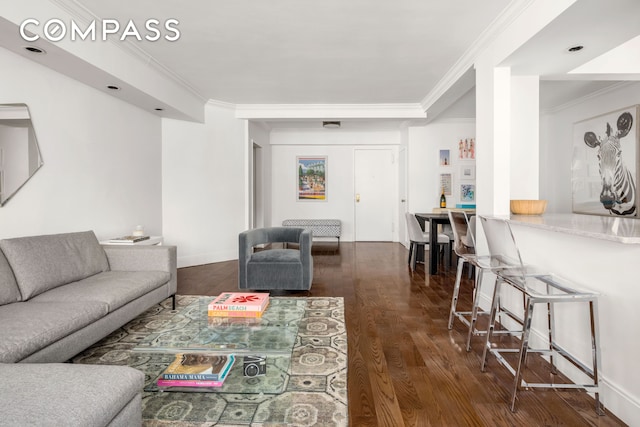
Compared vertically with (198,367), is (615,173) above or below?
above

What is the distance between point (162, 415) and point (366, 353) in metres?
1.32

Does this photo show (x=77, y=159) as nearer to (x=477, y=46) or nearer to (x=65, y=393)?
(x=65, y=393)

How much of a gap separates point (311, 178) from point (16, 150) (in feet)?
19.0

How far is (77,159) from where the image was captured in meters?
3.61

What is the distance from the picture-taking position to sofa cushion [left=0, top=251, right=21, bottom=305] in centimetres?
228

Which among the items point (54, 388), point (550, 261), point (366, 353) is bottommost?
point (366, 353)

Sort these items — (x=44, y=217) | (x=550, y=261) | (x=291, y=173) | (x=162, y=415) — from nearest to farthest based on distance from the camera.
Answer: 1. (x=162, y=415)
2. (x=550, y=261)
3. (x=44, y=217)
4. (x=291, y=173)

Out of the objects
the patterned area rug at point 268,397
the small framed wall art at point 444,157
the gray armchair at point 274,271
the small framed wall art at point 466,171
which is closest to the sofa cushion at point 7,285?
the patterned area rug at point 268,397

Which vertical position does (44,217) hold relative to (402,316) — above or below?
above

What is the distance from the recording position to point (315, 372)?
2.22 metres

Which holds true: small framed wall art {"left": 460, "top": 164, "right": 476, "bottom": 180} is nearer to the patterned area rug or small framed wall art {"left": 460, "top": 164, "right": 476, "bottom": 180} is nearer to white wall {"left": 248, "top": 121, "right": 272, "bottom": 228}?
white wall {"left": 248, "top": 121, "right": 272, "bottom": 228}

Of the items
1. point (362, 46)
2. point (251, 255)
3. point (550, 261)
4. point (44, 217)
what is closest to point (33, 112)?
point (44, 217)

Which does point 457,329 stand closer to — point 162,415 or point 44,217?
point 162,415

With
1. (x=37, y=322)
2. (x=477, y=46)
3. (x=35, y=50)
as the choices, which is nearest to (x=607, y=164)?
(x=477, y=46)
